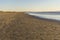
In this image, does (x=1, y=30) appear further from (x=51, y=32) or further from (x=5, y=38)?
(x=51, y=32)

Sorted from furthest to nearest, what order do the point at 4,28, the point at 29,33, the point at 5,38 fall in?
the point at 4,28
the point at 29,33
the point at 5,38

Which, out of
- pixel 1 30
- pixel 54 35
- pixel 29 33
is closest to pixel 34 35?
pixel 29 33

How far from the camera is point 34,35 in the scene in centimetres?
439

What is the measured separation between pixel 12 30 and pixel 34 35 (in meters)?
0.66

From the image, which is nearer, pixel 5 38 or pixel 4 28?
pixel 5 38

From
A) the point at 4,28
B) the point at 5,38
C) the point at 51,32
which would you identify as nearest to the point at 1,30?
the point at 4,28

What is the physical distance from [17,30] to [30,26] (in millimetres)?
488

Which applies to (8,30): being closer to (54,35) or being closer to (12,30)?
(12,30)

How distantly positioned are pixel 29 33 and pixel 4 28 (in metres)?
0.76

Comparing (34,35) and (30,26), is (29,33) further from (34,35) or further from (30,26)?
(30,26)

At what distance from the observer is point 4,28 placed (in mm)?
4844

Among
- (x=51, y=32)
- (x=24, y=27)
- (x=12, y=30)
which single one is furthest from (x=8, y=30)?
(x=51, y=32)

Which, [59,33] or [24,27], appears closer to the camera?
[59,33]

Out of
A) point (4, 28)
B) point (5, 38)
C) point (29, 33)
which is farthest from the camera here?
point (4, 28)
